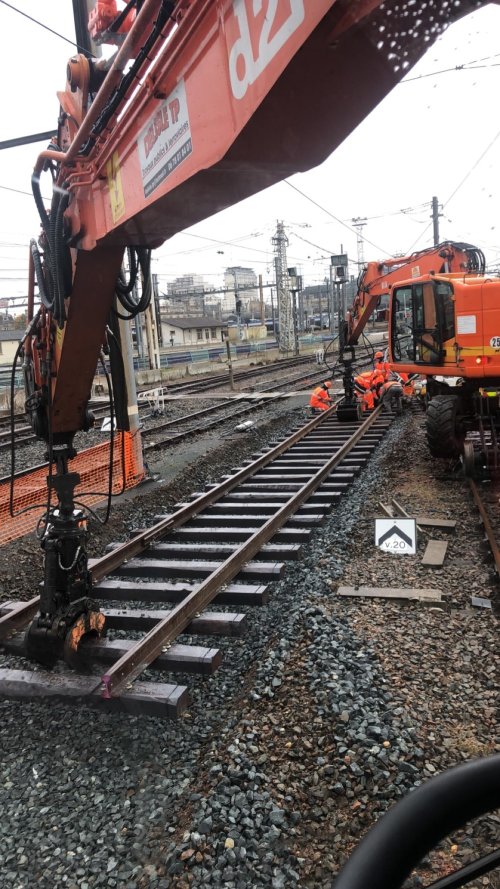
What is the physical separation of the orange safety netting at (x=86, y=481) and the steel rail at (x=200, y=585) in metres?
1.77

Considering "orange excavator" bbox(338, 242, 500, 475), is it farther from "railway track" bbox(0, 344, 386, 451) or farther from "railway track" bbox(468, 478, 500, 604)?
"railway track" bbox(0, 344, 386, 451)

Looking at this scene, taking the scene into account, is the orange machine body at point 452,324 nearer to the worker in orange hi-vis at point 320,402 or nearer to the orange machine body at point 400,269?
the orange machine body at point 400,269

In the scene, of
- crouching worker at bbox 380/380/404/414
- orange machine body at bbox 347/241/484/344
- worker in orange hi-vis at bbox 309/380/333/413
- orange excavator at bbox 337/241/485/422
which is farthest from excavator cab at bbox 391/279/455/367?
worker in orange hi-vis at bbox 309/380/333/413

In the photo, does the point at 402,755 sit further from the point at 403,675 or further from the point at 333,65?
the point at 333,65

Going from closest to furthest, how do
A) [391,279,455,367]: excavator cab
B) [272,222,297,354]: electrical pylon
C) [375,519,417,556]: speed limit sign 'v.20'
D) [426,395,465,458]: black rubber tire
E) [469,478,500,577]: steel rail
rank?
[469,478,500,577]: steel rail
[375,519,417,556]: speed limit sign 'v.20'
[426,395,465,458]: black rubber tire
[391,279,455,367]: excavator cab
[272,222,297,354]: electrical pylon

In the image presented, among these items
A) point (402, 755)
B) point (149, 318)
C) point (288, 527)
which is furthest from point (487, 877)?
point (149, 318)

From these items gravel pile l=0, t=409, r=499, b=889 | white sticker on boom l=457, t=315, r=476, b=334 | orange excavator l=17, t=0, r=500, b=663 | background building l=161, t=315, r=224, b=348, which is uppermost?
background building l=161, t=315, r=224, b=348

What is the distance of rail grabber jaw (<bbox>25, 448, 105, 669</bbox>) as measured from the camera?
4340 mm

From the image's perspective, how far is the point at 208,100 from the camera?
2.23 meters

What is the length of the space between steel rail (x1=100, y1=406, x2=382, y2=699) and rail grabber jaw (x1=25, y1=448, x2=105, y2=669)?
45 centimetres

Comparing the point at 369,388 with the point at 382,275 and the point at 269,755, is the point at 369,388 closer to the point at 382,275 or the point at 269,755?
the point at 382,275

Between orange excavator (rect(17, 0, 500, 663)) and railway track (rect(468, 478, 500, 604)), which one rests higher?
orange excavator (rect(17, 0, 500, 663))

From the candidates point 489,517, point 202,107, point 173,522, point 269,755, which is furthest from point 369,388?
point 202,107

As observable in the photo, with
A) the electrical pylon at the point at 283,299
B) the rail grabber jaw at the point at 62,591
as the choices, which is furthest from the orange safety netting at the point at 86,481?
the electrical pylon at the point at 283,299
